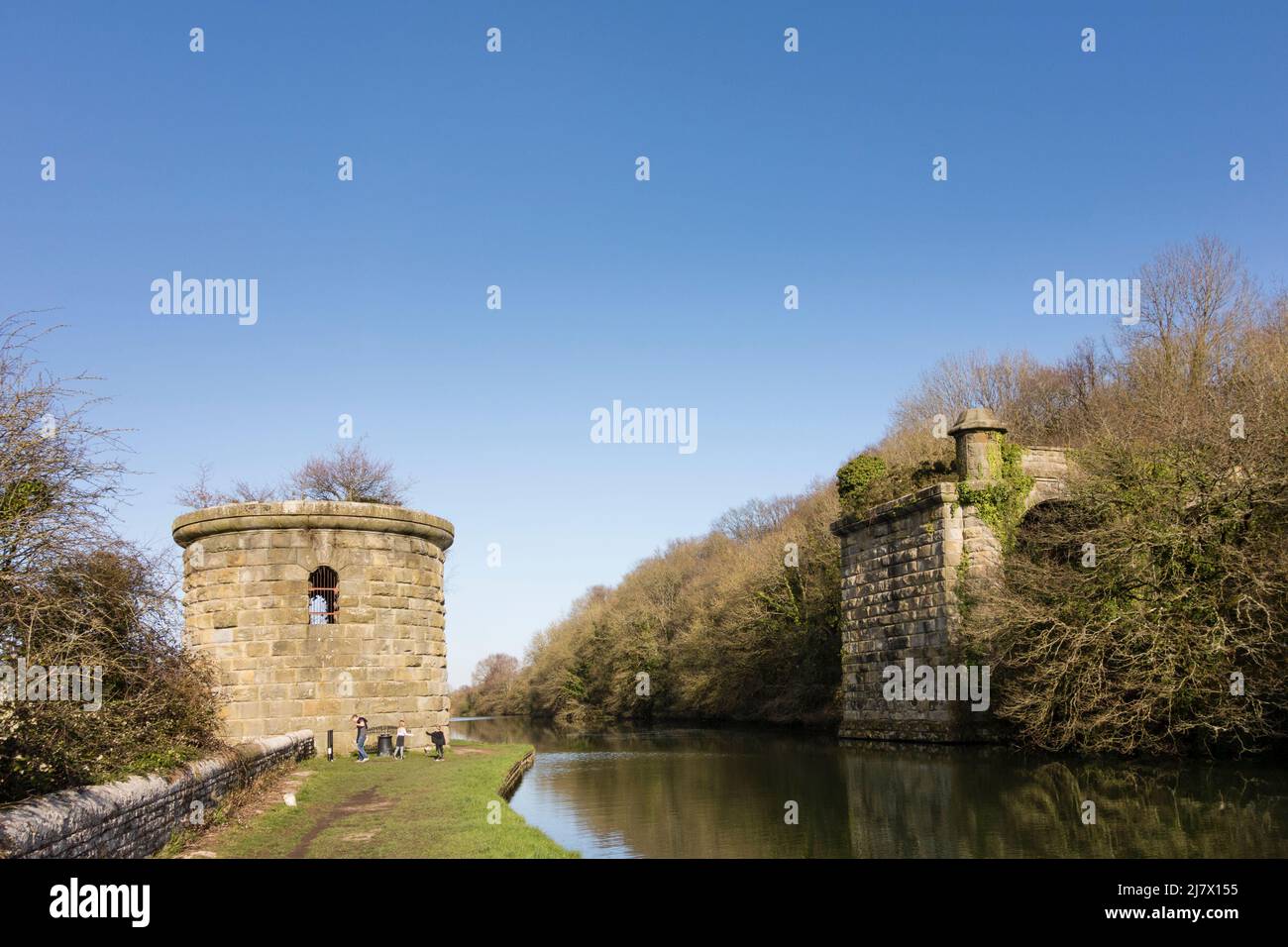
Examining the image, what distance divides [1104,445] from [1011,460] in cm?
366

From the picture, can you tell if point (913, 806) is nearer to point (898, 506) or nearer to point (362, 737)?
point (362, 737)

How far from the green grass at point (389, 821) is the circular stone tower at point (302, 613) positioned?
210 centimetres

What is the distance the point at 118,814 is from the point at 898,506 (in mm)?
19403

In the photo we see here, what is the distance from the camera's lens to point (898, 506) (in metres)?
24.9

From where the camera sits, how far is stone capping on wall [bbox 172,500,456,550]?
64.6 feet

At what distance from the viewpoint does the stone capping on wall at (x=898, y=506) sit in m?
23.3

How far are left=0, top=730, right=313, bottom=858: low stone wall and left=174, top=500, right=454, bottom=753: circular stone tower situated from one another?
6.55m

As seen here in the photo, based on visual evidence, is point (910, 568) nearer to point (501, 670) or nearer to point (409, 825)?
point (409, 825)

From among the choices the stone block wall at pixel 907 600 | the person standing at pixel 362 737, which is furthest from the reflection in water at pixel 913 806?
the person standing at pixel 362 737
